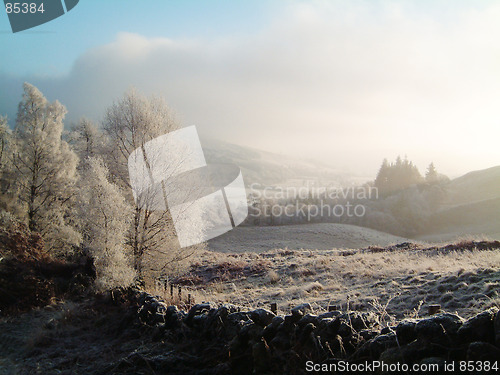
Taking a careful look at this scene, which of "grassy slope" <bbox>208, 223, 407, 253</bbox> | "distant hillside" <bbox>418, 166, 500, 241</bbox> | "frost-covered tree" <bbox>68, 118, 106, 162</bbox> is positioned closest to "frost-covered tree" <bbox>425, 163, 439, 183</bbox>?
"distant hillside" <bbox>418, 166, 500, 241</bbox>

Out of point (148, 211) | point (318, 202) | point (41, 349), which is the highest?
point (148, 211)

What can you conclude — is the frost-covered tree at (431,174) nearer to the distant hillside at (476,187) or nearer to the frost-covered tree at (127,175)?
the distant hillside at (476,187)

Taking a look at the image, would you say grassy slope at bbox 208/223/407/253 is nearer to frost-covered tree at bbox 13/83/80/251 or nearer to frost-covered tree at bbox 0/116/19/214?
frost-covered tree at bbox 13/83/80/251

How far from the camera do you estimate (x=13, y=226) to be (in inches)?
663

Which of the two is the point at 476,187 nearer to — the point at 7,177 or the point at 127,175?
the point at 127,175

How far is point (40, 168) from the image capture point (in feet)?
65.4

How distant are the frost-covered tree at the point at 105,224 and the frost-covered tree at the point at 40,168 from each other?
24.8 feet

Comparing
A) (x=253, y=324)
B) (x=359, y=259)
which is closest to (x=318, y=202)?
(x=359, y=259)

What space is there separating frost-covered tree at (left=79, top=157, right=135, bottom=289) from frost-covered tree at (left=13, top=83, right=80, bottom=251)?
24.8ft

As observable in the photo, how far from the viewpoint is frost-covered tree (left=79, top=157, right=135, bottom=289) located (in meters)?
12.5

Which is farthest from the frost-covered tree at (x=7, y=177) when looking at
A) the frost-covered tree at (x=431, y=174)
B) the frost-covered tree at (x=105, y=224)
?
the frost-covered tree at (x=431, y=174)

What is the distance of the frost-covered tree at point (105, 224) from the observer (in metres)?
12.5

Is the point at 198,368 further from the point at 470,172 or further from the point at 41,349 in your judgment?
the point at 470,172

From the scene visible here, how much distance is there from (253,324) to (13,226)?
15387 mm
